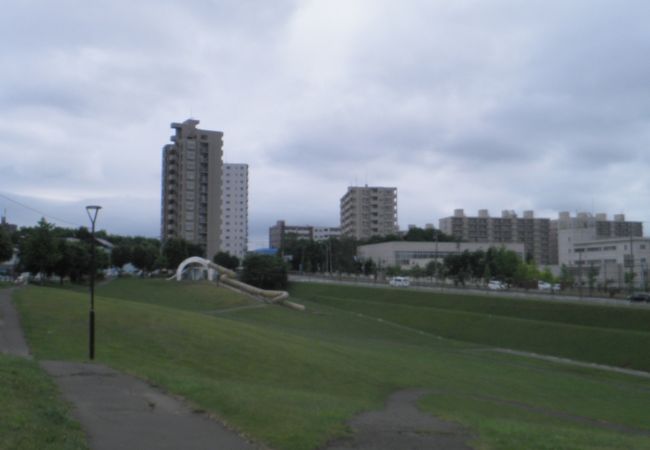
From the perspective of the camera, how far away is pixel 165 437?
425 inches

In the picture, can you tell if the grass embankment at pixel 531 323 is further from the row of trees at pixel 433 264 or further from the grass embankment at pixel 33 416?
the grass embankment at pixel 33 416

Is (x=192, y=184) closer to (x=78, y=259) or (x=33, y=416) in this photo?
(x=78, y=259)

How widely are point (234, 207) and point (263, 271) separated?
64636mm

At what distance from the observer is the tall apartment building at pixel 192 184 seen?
136500mm

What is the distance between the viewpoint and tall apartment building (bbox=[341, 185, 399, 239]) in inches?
7598

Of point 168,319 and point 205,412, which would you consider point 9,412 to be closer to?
point 205,412

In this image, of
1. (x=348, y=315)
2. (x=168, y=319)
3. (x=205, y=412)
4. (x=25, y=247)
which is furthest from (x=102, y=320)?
(x=348, y=315)

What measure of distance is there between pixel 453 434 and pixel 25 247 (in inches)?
2370

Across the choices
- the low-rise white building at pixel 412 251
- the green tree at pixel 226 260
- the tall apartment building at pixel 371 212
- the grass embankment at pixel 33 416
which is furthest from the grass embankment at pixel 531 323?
the tall apartment building at pixel 371 212

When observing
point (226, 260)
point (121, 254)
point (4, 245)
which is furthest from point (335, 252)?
point (4, 245)

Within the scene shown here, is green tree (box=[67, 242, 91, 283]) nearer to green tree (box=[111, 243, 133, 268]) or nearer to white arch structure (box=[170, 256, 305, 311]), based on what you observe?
white arch structure (box=[170, 256, 305, 311])

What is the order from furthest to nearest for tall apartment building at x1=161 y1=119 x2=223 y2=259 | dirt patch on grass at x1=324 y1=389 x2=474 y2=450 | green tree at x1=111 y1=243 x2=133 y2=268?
1. tall apartment building at x1=161 y1=119 x2=223 y2=259
2. green tree at x1=111 y1=243 x2=133 y2=268
3. dirt patch on grass at x1=324 y1=389 x2=474 y2=450

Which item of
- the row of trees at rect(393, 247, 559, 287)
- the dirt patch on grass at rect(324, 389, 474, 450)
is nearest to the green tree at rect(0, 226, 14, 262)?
the dirt patch on grass at rect(324, 389, 474, 450)

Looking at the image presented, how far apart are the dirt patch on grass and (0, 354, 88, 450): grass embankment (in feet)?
14.4
